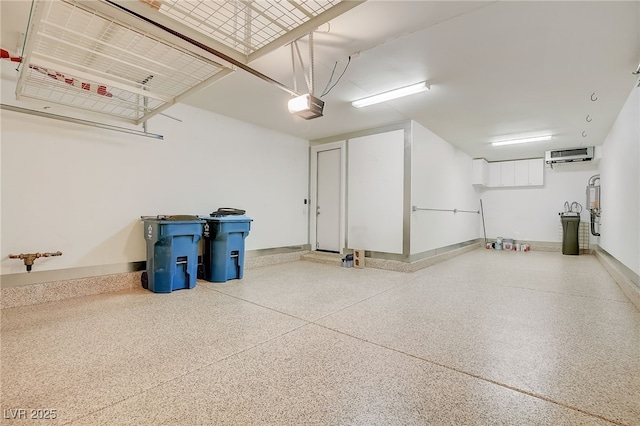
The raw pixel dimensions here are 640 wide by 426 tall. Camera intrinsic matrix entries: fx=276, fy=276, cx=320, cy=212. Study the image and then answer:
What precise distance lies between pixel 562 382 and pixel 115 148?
457 cm

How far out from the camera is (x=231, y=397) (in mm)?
1346

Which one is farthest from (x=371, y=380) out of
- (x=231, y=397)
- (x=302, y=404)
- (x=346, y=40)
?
(x=346, y=40)

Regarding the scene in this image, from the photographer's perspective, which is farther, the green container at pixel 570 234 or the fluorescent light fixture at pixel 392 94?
the green container at pixel 570 234

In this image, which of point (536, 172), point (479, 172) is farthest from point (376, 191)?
point (536, 172)

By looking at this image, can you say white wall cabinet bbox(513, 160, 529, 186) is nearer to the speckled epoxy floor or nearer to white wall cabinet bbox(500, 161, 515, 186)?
white wall cabinet bbox(500, 161, 515, 186)

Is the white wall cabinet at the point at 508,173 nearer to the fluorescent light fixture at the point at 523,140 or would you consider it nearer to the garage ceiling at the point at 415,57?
the fluorescent light fixture at the point at 523,140

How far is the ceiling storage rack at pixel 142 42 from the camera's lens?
1.74 m

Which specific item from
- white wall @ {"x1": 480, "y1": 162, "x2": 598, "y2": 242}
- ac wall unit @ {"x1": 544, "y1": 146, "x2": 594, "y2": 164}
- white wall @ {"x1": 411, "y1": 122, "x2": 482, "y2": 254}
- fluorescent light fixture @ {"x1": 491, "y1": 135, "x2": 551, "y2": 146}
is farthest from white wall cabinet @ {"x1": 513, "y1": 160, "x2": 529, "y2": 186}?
fluorescent light fixture @ {"x1": 491, "y1": 135, "x2": 551, "y2": 146}

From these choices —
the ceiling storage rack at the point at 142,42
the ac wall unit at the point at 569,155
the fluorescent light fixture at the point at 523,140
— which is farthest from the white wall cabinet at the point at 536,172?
the ceiling storage rack at the point at 142,42

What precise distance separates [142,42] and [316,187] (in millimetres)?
3942

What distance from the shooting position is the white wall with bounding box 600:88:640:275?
324 cm

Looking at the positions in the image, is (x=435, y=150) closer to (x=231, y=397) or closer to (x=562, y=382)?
(x=562, y=382)

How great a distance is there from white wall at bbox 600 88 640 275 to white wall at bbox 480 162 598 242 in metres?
2.38

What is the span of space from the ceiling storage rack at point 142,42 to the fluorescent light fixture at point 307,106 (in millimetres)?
514
